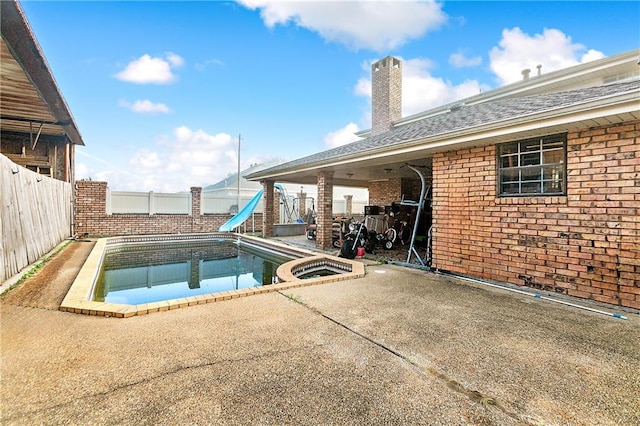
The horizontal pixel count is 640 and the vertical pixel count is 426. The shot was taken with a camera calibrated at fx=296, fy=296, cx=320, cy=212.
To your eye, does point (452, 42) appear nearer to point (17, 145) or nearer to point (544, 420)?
point (544, 420)

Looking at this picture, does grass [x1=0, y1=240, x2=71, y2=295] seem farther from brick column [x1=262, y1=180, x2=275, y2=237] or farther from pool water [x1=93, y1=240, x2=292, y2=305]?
brick column [x1=262, y1=180, x2=275, y2=237]

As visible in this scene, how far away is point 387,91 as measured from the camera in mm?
12320

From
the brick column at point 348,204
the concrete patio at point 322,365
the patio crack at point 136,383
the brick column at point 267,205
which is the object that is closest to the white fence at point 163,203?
the brick column at point 267,205

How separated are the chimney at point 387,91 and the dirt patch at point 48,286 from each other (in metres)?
11.2

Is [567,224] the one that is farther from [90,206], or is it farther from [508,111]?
[90,206]

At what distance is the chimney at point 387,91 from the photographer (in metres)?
12.2

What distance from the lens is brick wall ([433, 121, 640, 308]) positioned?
346 centimetres

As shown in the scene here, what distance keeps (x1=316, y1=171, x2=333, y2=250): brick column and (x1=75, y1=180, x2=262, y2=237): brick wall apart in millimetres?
7023

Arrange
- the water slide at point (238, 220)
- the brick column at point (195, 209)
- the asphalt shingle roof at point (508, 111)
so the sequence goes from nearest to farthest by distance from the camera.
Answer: the asphalt shingle roof at point (508, 111)
the water slide at point (238, 220)
the brick column at point (195, 209)

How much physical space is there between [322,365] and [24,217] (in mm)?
5825

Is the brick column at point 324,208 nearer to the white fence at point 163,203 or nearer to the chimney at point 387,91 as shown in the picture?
the chimney at point 387,91

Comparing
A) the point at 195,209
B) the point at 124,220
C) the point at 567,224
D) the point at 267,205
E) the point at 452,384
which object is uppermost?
the point at 267,205

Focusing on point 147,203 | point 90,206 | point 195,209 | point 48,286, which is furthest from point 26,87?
point 195,209

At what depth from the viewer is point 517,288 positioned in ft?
14.3
